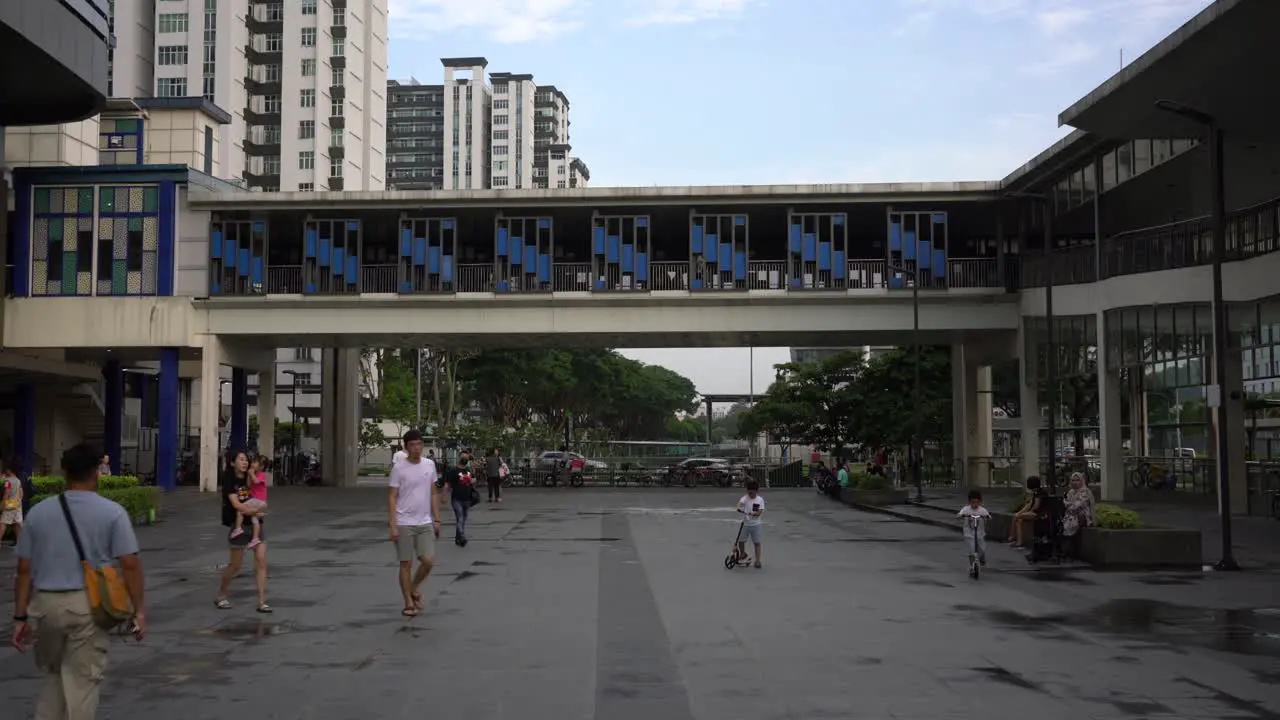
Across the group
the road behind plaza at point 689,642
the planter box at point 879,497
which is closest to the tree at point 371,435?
the planter box at point 879,497

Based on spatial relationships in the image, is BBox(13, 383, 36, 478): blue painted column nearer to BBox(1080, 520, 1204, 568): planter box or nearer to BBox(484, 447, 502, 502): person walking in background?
BBox(484, 447, 502, 502): person walking in background

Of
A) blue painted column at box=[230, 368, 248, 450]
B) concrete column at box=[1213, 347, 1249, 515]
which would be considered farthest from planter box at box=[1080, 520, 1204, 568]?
blue painted column at box=[230, 368, 248, 450]

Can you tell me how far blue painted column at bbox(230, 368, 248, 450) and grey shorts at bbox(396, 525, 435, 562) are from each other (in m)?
39.0

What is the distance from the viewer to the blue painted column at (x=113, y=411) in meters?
50.7

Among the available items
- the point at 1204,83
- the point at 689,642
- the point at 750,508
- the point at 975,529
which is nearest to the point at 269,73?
the point at 1204,83

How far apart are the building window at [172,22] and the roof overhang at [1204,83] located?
7851cm

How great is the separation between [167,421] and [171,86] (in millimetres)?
52854

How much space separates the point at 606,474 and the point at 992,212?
21.2 metres

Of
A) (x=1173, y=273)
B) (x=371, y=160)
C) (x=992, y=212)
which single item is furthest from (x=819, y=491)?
(x=371, y=160)

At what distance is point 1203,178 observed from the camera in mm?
34094

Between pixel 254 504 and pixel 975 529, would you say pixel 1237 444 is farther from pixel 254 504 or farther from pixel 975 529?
pixel 254 504

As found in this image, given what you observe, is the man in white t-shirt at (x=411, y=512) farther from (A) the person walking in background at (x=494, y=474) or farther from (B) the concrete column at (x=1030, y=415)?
(B) the concrete column at (x=1030, y=415)

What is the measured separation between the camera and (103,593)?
673 centimetres

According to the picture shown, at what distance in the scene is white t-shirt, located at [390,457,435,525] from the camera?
13156 millimetres
